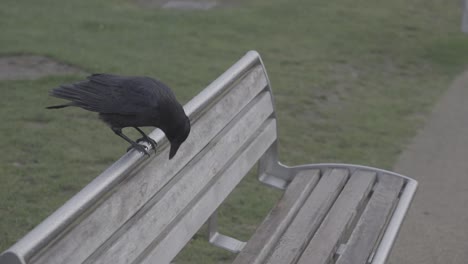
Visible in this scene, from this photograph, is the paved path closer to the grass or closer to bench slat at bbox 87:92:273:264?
the grass

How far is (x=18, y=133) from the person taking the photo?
5.21 meters

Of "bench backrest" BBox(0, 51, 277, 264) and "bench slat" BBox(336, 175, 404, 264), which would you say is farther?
"bench slat" BBox(336, 175, 404, 264)

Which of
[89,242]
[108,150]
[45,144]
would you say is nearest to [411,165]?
[108,150]

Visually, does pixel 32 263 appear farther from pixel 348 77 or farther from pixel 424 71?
pixel 424 71

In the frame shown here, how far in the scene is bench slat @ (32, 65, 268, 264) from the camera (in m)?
2.13

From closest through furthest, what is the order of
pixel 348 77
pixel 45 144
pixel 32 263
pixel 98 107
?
pixel 32 263 < pixel 98 107 < pixel 45 144 < pixel 348 77

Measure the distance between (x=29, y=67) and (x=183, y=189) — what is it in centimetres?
408

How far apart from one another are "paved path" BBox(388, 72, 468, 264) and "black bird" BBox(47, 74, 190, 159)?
1.85 m

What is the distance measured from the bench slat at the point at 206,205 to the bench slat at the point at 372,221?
1.84 feet

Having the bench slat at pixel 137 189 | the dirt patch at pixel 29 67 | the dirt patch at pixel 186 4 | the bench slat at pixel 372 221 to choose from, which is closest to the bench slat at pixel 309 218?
the bench slat at pixel 372 221

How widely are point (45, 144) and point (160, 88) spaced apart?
97.6 inches

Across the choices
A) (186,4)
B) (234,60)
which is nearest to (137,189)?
(234,60)

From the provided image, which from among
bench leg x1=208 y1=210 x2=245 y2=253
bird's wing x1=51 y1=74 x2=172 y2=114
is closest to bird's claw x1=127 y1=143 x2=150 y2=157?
bird's wing x1=51 y1=74 x2=172 y2=114

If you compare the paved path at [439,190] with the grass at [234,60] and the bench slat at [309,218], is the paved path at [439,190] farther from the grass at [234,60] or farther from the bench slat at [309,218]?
the bench slat at [309,218]
